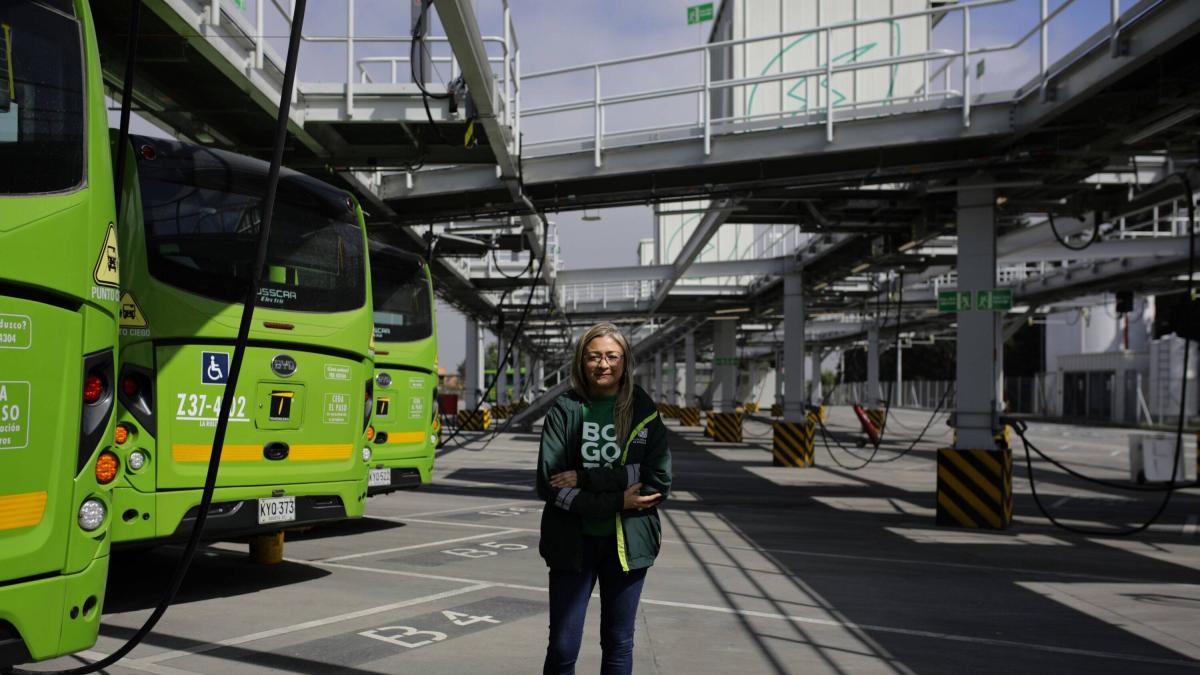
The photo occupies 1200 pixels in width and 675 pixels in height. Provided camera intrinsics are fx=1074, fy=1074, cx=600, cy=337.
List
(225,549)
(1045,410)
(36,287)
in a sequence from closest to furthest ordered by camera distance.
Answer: (36,287), (225,549), (1045,410)

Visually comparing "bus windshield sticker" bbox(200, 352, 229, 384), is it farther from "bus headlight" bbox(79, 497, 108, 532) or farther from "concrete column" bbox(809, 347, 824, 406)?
"concrete column" bbox(809, 347, 824, 406)

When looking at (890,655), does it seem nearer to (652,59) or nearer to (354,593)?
(354,593)

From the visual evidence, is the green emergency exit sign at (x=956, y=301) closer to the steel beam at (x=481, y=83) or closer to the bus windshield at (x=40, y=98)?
the steel beam at (x=481, y=83)

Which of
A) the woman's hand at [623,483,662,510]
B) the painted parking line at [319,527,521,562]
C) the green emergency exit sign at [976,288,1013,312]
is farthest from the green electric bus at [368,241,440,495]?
the woman's hand at [623,483,662,510]

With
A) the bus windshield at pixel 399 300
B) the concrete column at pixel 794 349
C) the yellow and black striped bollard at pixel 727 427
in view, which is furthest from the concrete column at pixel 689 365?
the bus windshield at pixel 399 300

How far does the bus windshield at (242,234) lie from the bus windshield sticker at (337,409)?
0.75m

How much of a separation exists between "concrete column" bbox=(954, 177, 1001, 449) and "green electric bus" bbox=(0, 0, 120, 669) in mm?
12076

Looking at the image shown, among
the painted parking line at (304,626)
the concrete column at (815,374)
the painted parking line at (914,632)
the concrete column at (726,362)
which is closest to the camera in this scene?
the painted parking line at (304,626)

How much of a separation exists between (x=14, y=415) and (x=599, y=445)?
245 centimetres

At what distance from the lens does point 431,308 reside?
593 inches

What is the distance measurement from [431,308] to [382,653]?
8756 millimetres

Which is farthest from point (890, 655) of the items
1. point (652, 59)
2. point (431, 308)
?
point (652, 59)

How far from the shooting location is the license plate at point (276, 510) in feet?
27.6

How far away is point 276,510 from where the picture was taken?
8.53 meters
